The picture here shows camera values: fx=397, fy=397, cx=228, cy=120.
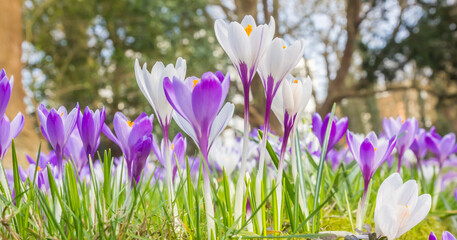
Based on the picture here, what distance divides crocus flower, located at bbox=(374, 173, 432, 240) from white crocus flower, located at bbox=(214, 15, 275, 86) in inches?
11.1

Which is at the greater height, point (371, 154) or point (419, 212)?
point (371, 154)

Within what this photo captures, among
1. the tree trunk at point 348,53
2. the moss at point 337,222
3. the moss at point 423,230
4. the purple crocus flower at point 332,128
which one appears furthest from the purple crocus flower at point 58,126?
the tree trunk at point 348,53

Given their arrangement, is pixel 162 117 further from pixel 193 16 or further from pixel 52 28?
pixel 52 28

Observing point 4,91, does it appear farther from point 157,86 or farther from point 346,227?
point 346,227

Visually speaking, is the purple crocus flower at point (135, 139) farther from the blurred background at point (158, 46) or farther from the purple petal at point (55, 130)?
the blurred background at point (158, 46)

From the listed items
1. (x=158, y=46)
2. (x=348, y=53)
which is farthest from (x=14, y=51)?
(x=348, y=53)

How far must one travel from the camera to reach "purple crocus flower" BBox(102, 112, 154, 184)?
0.69m

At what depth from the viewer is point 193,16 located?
852 cm

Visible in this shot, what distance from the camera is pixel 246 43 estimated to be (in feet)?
2.04

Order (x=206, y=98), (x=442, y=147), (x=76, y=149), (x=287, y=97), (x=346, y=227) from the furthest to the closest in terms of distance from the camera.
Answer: (x=442, y=147), (x=346, y=227), (x=76, y=149), (x=287, y=97), (x=206, y=98)

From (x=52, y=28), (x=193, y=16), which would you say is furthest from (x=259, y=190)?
(x=52, y=28)

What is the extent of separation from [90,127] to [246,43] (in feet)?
1.03

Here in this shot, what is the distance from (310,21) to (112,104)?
670cm

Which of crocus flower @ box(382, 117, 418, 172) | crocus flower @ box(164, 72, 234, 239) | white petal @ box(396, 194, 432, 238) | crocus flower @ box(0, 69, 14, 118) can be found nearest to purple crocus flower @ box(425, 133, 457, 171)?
crocus flower @ box(382, 117, 418, 172)
